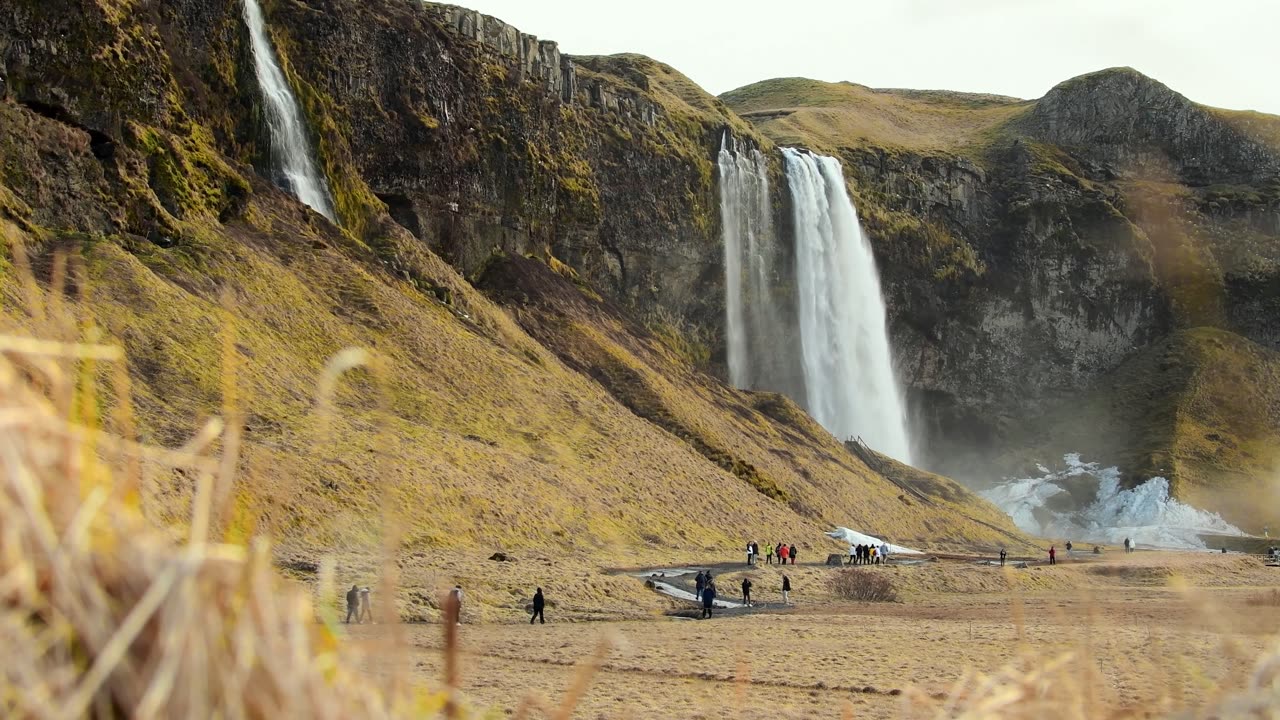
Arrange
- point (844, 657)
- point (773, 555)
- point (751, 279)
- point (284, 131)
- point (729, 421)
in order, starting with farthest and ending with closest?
point (751, 279), point (729, 421), point (284, 131), point (773, 555), point (844, 657)

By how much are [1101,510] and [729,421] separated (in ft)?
146

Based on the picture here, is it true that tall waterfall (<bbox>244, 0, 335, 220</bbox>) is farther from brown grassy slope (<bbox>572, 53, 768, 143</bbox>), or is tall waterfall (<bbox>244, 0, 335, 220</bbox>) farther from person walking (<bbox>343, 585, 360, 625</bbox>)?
person walking (<bbox>343, 585, 360, 625</bbox>)

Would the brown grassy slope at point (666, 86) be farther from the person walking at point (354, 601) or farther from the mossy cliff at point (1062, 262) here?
the person walking at point (354, 601)

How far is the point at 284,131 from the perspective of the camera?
66500 mm

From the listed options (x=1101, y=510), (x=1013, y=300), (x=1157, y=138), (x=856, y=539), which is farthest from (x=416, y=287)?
(x=1157, y=138)

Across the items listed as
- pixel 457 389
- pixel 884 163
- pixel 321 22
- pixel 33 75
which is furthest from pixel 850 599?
pixel 884 163

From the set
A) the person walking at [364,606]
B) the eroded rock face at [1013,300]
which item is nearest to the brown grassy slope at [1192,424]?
the eroded rock face at [1013,300]

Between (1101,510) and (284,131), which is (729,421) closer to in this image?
(284,131)

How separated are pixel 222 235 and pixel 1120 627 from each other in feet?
136

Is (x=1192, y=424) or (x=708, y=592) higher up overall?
(x=1192, y=424)

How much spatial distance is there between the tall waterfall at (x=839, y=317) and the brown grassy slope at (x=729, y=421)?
706 inches

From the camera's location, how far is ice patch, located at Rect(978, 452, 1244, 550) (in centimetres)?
9575

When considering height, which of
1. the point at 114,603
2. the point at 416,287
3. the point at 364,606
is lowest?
the point at 364,606

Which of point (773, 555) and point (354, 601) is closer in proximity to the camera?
point (354, 601)
